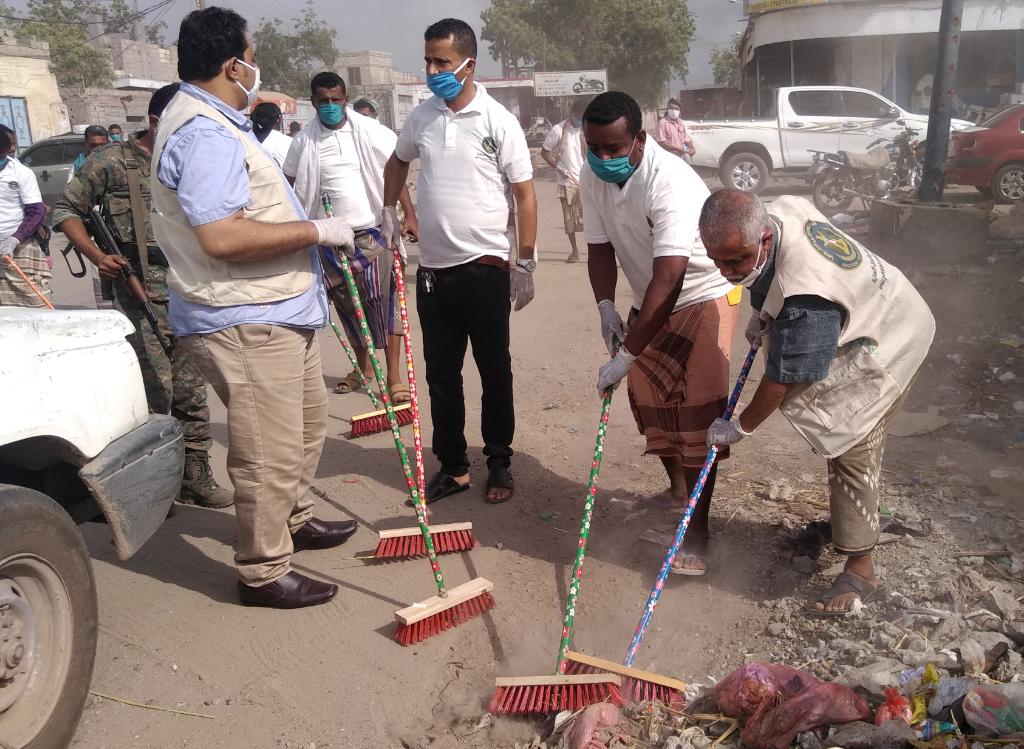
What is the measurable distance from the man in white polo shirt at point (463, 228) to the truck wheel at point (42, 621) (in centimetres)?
223

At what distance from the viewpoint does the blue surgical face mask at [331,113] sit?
5855 mm

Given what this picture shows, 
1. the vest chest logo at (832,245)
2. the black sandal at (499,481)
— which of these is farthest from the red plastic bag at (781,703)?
the black sandal at (499,481)

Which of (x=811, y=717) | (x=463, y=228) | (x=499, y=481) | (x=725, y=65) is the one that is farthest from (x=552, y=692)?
(x=725, y=65)

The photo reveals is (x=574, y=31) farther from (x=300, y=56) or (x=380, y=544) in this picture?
(x=380, y=544)

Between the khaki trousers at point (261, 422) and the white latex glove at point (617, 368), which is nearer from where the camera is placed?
the khaki trousers at point (261, 422)

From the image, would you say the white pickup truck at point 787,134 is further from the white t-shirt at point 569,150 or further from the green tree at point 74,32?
the green tree at point 74,32

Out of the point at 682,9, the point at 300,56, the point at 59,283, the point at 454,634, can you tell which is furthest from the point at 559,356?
the point at 300,56

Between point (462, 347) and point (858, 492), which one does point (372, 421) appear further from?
point (858, 492)

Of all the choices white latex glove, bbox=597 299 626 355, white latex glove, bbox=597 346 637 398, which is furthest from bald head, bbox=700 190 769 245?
white latex glove, bbox=597 299 626 355

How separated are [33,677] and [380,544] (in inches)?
68.8

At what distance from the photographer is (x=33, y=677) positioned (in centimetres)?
268

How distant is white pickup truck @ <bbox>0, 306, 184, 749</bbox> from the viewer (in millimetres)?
2555

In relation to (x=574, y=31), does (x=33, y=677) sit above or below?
below

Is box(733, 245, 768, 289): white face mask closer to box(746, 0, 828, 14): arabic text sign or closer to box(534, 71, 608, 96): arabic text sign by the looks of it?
box(746, 0, 828, 14): arabic text sign
